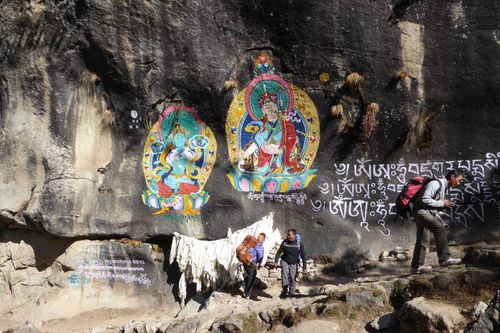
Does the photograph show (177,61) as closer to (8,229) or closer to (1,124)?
(1,124)

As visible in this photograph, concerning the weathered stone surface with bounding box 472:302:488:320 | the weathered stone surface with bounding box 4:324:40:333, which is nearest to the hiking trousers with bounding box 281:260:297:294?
the weathered stone surface with bounding box 472:302:488:320

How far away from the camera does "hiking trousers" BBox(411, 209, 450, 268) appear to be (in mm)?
6266

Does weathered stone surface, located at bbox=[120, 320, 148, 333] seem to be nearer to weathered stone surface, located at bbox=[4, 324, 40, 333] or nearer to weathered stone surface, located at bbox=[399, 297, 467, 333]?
weathered stone surface, located at bbox=[4, 324, 40, 333]

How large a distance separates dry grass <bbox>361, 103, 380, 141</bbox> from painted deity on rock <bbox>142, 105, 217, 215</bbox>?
269cm

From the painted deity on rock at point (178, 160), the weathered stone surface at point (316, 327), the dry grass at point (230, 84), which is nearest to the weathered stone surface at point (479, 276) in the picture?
the weathered stone surface at point (316, 327)

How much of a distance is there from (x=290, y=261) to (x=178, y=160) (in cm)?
322

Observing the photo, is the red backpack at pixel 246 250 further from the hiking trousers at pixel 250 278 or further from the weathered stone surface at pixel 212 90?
the weathered stone surface at pixel 212 90

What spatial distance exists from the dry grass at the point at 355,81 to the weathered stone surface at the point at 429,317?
4.49 m

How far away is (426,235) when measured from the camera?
6523 mm

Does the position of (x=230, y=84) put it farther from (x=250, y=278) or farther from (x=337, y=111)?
(x=250, y=278)

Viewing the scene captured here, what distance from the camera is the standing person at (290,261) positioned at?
25.2ft

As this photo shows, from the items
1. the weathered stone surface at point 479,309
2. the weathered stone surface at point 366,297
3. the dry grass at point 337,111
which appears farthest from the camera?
the dry grass at point 337,111

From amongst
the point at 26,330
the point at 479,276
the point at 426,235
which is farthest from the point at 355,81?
the point at 26,330

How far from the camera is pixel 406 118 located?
900 cm
